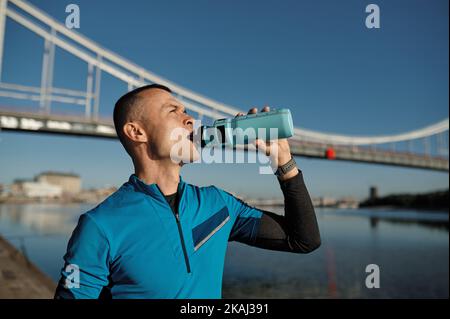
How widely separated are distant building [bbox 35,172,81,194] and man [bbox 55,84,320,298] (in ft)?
390

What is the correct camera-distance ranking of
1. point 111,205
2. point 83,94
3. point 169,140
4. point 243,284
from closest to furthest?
point 111,205, point 169,140, point 243,284, point 83,94

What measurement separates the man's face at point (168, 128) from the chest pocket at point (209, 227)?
0.78ft

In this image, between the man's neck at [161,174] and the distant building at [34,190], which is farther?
the distant building at [34,190]

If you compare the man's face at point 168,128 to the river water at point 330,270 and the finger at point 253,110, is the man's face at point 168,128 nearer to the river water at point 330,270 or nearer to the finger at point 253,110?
the finger at point 253,110

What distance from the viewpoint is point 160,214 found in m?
1.19

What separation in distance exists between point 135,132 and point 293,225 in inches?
26.9

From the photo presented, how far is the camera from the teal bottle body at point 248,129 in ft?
3.92

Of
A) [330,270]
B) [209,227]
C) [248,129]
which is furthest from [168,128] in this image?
[330,270]

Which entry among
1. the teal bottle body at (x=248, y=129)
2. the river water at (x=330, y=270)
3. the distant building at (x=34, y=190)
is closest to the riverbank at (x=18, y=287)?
the river water at (x=330, y=270)

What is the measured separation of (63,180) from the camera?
11381cm

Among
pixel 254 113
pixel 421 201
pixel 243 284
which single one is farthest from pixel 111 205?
pixel 421 201

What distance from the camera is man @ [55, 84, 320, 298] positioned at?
41.3 inches

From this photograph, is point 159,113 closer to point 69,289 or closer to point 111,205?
point 111,205
